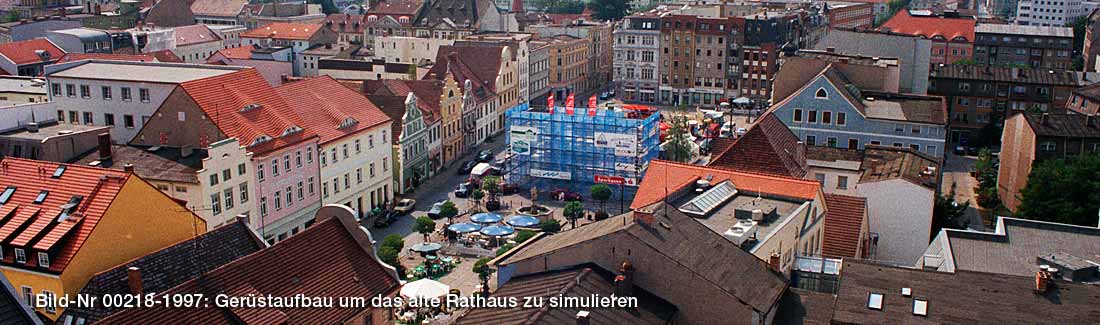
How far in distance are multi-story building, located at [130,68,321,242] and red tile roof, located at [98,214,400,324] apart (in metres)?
17.0

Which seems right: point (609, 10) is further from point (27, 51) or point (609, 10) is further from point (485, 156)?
point (27, 51)

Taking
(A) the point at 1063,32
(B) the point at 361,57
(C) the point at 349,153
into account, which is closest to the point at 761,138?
(C) the point at 349,153

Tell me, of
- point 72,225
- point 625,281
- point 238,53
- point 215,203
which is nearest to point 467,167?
point 215,203

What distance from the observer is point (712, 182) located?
4600 centimetres

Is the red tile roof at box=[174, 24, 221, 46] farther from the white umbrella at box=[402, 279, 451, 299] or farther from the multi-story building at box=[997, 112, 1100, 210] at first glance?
the multi-story building at box=[997, 112, 1100, 210]

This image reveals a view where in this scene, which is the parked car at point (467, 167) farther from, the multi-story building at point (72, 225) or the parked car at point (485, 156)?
the multi-story building at point (72, 225)

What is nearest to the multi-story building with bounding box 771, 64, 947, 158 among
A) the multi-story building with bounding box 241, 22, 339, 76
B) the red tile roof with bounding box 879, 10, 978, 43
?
the multi-story building with bounding box 241, 22, 339, 76

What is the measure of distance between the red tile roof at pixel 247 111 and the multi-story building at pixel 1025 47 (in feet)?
326

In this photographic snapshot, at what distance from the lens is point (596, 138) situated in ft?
242

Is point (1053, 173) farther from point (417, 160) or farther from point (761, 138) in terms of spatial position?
point (417, 160)

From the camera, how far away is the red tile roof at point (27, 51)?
86.4 meters

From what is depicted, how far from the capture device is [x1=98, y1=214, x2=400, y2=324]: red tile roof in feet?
100

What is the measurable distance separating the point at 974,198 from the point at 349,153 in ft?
152

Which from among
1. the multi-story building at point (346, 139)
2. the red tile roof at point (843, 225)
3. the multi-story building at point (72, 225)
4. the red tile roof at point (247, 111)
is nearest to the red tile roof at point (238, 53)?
the multi-story building at point (346, 139)
